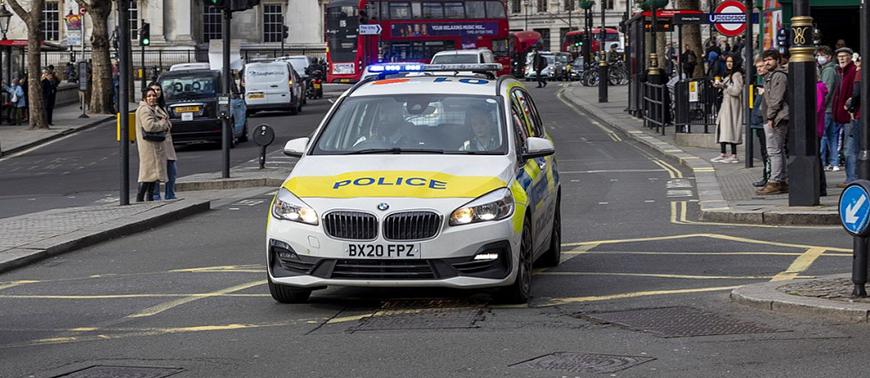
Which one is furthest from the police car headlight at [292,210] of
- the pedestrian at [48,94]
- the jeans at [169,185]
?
the pedestrian at [48,94]

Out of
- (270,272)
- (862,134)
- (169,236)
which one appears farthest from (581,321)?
(169,236)

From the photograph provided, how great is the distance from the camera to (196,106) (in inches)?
1400

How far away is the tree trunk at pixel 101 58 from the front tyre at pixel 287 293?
42.8 meters

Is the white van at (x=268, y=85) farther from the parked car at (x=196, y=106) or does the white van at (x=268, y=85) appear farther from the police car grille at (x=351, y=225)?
the police car grille at (x=351, y=225)

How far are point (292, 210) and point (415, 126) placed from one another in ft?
5.21

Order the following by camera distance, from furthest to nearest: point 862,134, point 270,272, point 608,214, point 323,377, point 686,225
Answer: point 608,214 < point 686,225 < point 862,134 < point 270,272 < point 323,377

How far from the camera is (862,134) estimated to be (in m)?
11.6

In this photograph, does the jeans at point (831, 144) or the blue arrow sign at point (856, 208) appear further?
the jeans at point (831, 144)

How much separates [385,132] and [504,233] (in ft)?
5.58

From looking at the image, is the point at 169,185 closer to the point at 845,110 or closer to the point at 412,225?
the point at 845,110

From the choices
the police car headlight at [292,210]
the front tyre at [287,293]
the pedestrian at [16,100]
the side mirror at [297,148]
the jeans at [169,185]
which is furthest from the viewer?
the pedestrian at [16,100]

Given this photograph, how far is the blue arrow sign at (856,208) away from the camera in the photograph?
991 cm

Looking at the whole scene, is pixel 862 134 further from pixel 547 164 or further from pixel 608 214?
pixel 608 214

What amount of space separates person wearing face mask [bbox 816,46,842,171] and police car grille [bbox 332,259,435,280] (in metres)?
11.0
